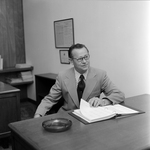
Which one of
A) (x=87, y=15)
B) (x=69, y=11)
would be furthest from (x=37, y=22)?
(x=87, y=15)

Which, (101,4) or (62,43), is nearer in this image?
(101,4)

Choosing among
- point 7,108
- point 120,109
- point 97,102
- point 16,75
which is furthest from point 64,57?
point 120,109

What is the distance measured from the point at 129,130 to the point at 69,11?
9.43ft

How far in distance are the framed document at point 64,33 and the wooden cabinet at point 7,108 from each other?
1382mm

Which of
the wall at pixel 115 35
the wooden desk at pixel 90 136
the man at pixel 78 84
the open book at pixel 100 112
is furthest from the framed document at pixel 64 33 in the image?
the wooden desk at pixel 90 136

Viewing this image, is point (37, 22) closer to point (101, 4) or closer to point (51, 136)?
point (101, 4)

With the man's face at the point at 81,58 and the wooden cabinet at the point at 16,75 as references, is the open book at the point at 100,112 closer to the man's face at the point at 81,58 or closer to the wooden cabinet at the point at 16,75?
the man's face at the point at 81,58

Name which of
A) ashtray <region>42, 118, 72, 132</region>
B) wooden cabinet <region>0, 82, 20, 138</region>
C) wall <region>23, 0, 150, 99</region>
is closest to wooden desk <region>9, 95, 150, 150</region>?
ashtray <region>42, 118, 72, 132</region>

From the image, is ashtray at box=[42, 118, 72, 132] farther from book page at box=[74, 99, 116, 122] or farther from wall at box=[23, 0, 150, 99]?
wall at box=[23, 0, 150, 99]

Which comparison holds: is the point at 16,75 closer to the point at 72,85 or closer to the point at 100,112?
the point at 72,85

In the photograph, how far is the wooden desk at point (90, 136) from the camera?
4.31ft

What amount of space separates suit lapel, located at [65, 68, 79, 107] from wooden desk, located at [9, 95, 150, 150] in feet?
1.66

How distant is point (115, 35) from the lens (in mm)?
3090

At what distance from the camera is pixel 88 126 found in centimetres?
163
